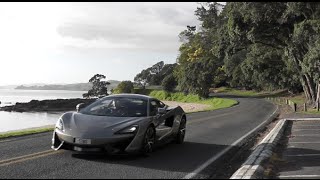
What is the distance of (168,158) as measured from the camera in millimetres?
9555

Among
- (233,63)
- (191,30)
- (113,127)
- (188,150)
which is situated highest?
(191,30)

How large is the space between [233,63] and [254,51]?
81.3 ft

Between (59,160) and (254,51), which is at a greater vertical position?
(254,51)

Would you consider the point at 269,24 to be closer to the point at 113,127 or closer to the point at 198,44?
the point at 113,127

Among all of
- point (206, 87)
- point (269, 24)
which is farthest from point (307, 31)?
point (206, 87)

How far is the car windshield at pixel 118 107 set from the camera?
9906mm

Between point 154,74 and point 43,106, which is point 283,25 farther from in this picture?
point 154,74

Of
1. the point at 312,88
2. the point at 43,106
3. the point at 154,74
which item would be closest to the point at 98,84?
the point at 154,74

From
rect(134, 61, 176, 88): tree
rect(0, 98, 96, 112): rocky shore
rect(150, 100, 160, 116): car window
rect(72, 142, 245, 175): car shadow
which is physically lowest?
rect(0, 98, 96, 112): rocky shore

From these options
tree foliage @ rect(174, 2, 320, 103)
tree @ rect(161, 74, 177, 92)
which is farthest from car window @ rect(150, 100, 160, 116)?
tree @ rect(161, 74, 177, 92)

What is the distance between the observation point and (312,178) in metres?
7.64

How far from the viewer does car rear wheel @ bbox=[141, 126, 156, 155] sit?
927cm

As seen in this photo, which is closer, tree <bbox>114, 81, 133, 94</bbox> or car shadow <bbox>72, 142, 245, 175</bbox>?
car shadow <bbox>72, 142, 245, 175</bbox>

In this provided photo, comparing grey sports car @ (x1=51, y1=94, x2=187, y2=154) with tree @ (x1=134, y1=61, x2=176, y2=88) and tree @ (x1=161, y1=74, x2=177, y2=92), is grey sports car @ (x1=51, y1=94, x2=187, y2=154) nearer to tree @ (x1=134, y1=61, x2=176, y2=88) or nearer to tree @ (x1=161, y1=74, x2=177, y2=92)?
tree @ (x1=161, y1=74, x2=177, y2=92)
